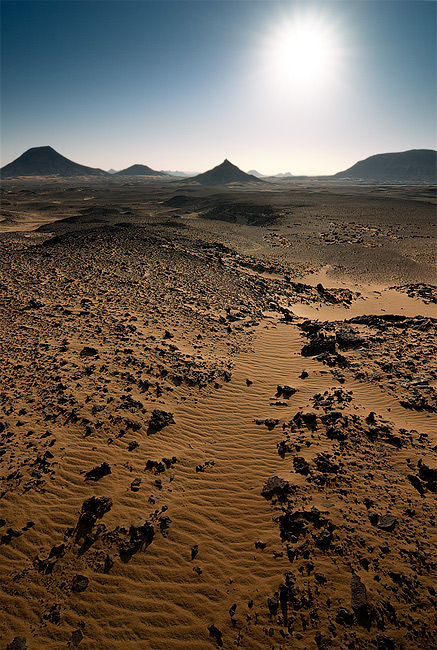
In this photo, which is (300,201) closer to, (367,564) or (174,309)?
(174,309)

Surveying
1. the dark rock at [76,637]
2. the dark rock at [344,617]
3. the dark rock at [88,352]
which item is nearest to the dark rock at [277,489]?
the dark rock at [344,617]

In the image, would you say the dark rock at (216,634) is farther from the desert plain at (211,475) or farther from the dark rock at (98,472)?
the dark rock at (98,472)

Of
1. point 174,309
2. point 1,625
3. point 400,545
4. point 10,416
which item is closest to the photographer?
point 1,625

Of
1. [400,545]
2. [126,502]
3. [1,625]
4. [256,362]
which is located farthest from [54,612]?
[256,362]

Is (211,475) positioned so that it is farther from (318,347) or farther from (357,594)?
(318,347)

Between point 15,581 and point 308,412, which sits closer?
point 15,581

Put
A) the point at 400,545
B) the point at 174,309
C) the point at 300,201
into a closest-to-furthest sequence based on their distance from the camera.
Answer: the point at 400,545 → the point at 174,309 → the point at 300,201

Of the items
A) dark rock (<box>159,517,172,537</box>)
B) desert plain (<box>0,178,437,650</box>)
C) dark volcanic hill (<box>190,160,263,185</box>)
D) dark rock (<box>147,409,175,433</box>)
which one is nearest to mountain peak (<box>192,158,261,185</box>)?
dark volcanic hill (<box>190,160,263,185</box>)

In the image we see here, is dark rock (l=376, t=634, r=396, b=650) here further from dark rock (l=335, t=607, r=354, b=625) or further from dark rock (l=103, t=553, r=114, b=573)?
dark rock (l=103, t=553, r=114, b=573)
